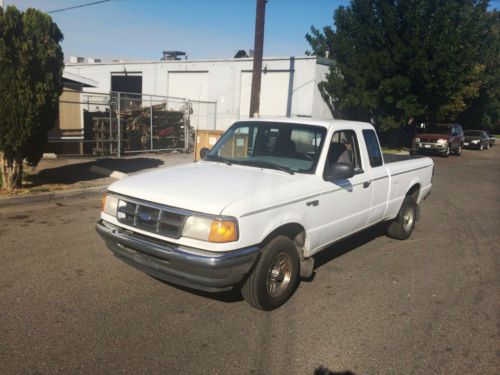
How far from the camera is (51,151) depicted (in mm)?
14000

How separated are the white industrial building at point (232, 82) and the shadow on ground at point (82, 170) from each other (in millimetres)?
8022

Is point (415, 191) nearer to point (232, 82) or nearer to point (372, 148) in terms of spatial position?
point (372, 148)

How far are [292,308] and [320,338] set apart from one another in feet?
1.98

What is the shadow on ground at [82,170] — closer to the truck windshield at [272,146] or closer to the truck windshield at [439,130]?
the truck windshield at [272,146]

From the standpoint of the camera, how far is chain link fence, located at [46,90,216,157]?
48.8 feet

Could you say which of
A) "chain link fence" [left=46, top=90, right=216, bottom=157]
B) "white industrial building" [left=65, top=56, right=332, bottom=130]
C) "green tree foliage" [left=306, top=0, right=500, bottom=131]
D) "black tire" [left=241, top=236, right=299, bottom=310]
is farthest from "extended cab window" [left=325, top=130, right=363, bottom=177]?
"green tree foliage" [left=306, top=0, right=500, bottom=131]

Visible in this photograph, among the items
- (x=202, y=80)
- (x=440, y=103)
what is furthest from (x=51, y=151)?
(x=440, y=103)

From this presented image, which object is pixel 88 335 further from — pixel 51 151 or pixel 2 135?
pixel 51 151

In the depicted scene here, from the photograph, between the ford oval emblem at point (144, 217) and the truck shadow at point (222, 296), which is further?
the truck shadow at point (222, 296)

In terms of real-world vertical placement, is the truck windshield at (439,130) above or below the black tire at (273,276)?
above

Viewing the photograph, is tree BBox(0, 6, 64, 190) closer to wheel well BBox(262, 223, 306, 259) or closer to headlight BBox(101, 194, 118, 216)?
headlight BBox(101, 194, 118, 216)

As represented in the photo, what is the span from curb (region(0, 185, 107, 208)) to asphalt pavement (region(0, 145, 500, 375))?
1746mm

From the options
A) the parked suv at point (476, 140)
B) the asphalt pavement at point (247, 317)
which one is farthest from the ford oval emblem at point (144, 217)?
the parked suv at point (476, 140)

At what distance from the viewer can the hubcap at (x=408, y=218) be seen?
21.9ft
